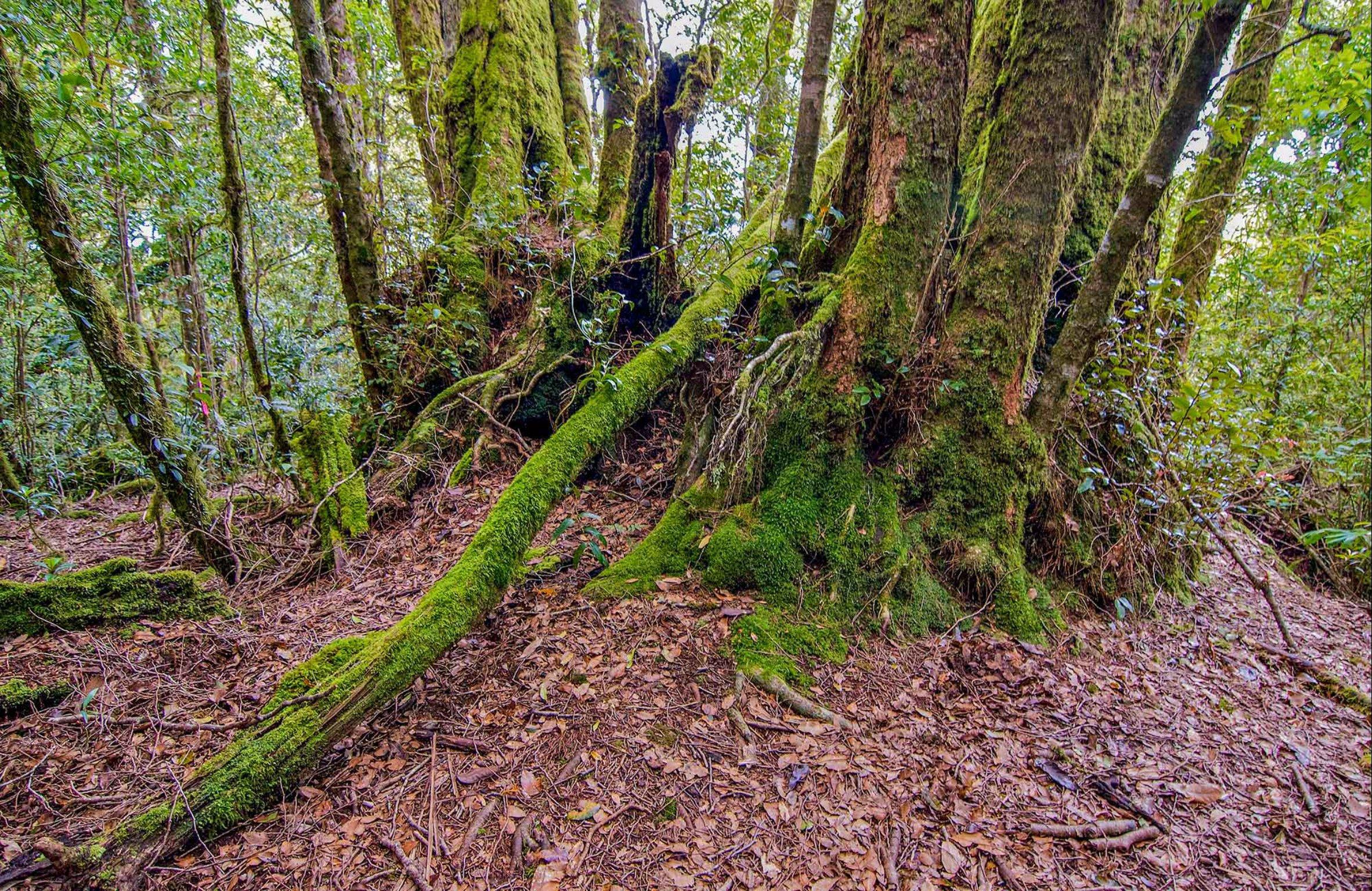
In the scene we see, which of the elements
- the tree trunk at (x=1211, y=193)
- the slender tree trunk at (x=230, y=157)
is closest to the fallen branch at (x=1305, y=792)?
the tree trunk at (x=1211, y=193)

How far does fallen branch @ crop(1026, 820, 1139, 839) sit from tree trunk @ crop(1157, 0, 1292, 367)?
3935 millimetres

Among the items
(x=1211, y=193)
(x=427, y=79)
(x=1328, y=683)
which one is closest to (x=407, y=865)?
(x=1328, y=683)

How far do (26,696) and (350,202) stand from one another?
4.43 m

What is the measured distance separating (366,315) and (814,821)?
5861mm

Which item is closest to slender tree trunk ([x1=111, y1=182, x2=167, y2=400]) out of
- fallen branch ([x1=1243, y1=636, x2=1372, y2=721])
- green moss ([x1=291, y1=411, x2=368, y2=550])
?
green moss ([x1=291, y1=411, x2=368, y2=550])

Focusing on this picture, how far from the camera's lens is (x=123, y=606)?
11.1ft

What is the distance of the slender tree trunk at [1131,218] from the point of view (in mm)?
3480

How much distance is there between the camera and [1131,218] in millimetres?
3869

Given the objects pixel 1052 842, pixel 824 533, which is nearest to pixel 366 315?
pixel 824 533

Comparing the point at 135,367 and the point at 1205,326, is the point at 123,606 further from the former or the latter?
the point at 1205,326

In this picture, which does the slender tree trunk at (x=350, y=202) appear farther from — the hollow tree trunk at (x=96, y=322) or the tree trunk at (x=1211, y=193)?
the tree trunk at (x=1211, y=193)

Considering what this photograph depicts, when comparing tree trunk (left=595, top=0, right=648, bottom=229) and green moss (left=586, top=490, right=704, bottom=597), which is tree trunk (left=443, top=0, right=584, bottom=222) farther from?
green moss (left=586, top=490, right=704, bottom=597)

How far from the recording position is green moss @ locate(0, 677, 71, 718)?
8.78 ft

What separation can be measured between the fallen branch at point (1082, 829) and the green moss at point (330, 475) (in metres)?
5.14
